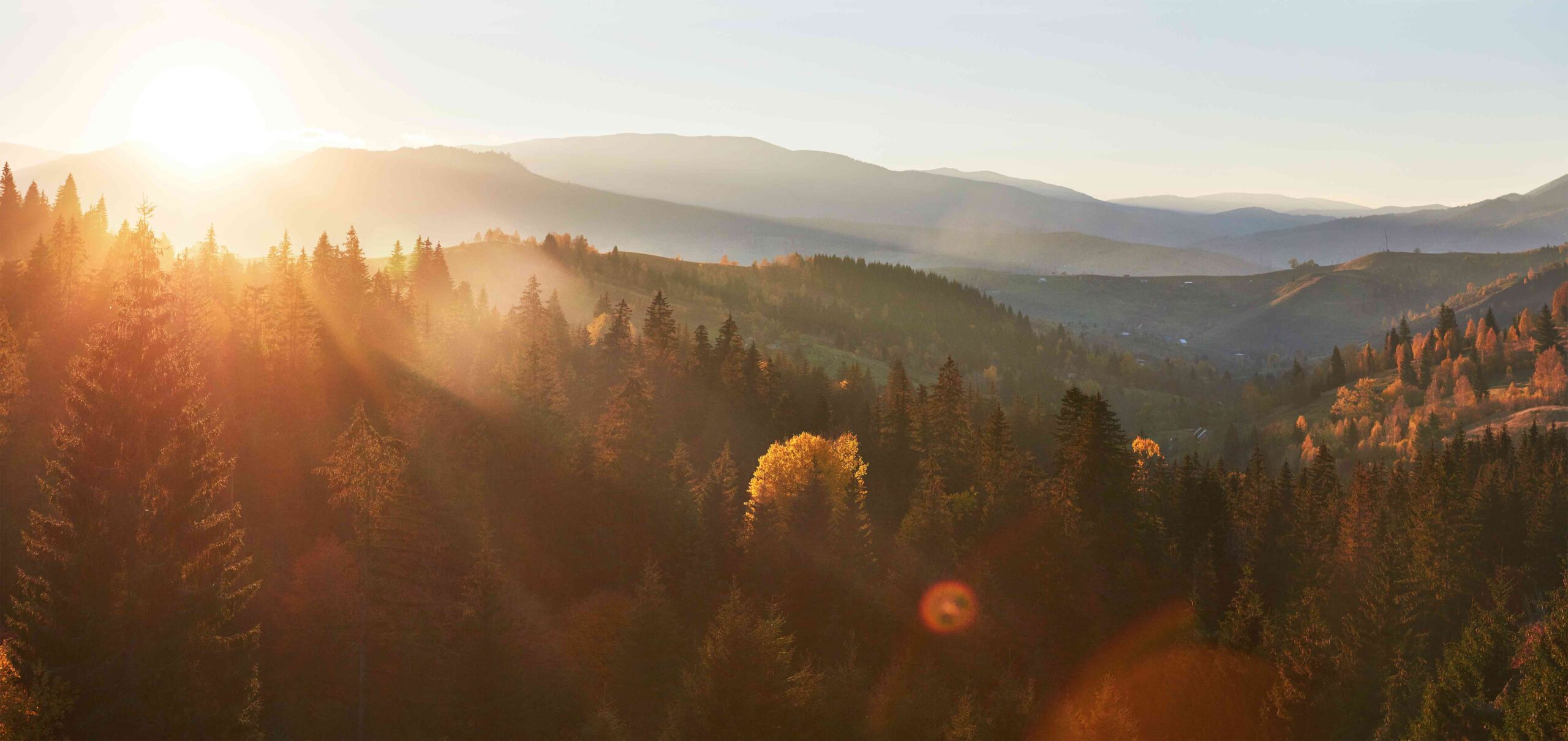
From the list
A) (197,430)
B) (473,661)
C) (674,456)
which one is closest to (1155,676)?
(674,456)

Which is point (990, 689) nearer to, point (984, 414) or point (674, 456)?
point (674, 456)

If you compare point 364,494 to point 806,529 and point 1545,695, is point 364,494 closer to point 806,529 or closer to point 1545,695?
point 806,529

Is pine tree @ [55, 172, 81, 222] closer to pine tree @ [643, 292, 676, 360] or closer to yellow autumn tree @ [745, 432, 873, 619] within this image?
pine tree @ [643, 292, 676, 360]

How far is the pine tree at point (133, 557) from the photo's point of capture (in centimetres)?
4059

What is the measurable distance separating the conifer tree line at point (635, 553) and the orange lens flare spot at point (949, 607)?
→ 0.36 meters

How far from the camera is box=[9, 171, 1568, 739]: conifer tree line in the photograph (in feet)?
139

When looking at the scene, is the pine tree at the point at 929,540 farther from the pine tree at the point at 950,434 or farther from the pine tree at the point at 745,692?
the pine tree at the point at 745,692

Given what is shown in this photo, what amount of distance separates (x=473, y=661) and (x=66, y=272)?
210 feet

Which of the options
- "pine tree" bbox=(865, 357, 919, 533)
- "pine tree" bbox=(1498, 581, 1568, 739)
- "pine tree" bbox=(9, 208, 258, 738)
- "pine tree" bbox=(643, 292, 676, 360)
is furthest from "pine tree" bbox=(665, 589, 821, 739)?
"pine tree" bbox=(643, 292, 676, 360)

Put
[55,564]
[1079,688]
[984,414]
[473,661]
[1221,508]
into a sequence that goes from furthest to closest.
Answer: [984,414]
[1221,508]
[1079,688]
[473,661]
[55,564]

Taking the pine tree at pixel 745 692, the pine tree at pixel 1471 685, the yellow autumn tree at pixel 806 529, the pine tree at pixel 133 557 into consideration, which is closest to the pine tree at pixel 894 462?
the yellow autumn tree at pixel 806 529

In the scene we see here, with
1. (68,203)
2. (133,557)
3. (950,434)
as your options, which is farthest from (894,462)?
(68,203)

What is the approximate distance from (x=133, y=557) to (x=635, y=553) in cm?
4855

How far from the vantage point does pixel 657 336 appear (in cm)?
12288
